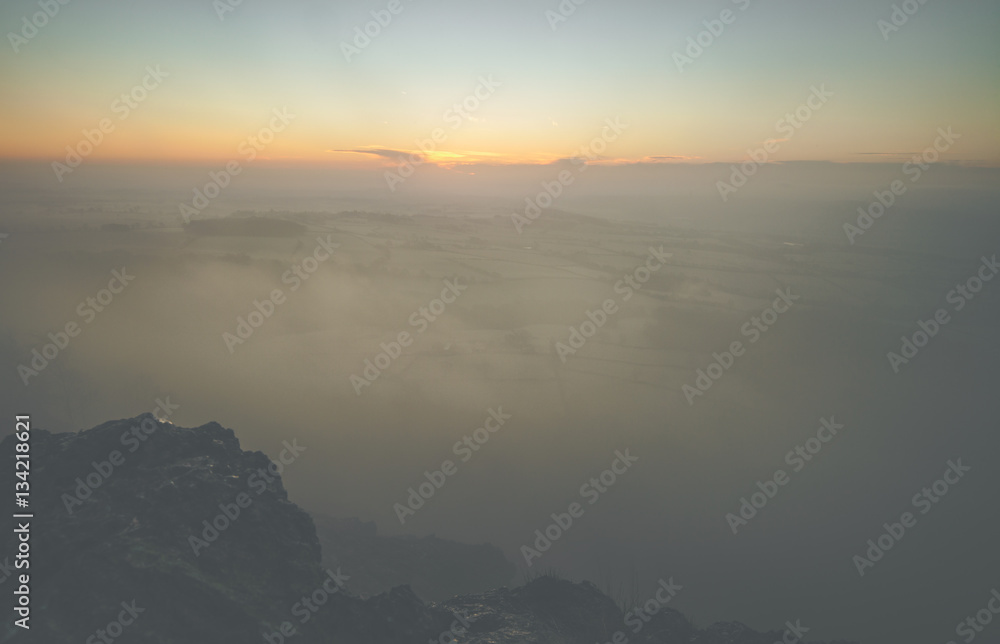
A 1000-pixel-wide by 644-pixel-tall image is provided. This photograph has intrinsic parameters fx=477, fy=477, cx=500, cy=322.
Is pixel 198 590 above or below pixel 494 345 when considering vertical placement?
above

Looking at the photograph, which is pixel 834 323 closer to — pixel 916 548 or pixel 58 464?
pixel 916 548

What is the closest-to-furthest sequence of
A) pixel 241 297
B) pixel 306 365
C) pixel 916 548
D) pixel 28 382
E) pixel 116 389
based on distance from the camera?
pixel 916 548, pixel 28 382, pixel 116 389, pixel 306 365, pixel 241 297

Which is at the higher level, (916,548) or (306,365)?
(916,548)

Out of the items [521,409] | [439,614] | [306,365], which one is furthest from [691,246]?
[439,614]

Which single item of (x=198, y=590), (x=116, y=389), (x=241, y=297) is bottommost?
(x=241, y=297)

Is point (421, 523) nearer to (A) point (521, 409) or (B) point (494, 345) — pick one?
(A) point (521, 409)

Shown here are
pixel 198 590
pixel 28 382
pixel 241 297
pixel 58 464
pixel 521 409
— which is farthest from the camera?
pixel 241 297

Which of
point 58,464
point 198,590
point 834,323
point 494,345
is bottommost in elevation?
point 494,345

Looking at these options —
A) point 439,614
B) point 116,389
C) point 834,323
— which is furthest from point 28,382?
point 834,323

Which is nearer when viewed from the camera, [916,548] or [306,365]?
[916,548]
